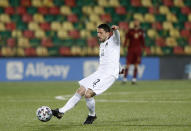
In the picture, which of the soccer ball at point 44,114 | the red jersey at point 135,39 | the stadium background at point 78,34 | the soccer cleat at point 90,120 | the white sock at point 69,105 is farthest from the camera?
the stadium background at point 78,34

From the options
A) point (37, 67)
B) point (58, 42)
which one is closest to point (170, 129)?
point (37, 67)

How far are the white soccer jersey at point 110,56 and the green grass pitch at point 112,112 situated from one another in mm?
757

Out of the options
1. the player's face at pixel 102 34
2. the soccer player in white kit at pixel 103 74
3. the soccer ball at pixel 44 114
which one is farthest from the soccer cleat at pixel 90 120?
the player's face at pixel 102 34

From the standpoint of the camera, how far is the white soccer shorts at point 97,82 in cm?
712

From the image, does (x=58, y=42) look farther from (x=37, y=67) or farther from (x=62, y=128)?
(x=62, y=128)

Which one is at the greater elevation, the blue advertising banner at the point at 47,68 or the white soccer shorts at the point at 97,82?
the white soccer shorts at the point at 97,82

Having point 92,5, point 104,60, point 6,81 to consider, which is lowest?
point 6,81

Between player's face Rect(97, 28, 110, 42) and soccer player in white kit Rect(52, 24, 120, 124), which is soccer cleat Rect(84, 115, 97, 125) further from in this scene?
player's face Rect(97, 28, 110, 42)

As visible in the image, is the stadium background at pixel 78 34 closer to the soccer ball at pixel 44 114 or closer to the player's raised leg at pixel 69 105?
the player's raised leg at pixel 69 105

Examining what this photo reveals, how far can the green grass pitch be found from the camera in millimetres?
6934

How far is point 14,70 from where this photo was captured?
58.4 ft

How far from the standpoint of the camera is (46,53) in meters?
18.8

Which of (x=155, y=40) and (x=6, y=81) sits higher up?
(x=155, y=40)

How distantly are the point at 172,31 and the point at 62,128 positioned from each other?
1505 cm
